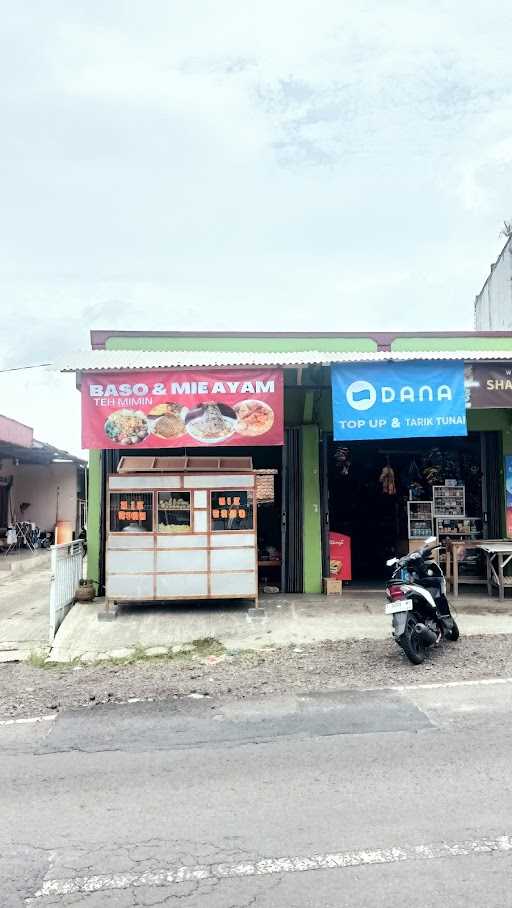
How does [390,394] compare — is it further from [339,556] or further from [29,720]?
[29,720]

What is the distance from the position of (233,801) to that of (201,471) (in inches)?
252

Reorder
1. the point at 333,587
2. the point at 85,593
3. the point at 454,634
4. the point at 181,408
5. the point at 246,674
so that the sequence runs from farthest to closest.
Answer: the point at 333,587 → the point at 85,593 → the point at 181,408 → the point at 454,634 → the point at 246,674

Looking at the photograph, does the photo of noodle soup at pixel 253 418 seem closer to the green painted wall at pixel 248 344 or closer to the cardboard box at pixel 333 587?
the green painted wall at pixel 248 344

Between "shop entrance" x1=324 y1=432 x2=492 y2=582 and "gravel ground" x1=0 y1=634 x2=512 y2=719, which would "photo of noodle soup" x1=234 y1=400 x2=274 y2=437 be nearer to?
"shop entrance" x1=324 y1=432 x2=492 y2=582

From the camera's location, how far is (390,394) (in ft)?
33.6

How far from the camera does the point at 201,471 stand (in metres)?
10.3

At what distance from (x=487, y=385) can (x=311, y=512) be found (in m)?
A: 3.57

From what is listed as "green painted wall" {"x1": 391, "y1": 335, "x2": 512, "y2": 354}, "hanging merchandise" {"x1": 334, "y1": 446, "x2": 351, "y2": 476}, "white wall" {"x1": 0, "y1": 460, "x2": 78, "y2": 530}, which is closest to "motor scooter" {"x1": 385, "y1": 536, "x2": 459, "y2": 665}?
"hanging merchandise" {"x1": 334, "y1": 446, "x2": 351, "y2": 476}

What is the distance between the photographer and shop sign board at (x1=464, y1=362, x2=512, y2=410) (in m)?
10.2

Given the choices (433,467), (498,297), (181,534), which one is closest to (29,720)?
(181,534)

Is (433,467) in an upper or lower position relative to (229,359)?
lower

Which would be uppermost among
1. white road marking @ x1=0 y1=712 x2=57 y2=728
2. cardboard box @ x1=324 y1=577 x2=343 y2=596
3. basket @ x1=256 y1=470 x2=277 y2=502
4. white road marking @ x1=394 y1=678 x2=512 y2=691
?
basket @ x1=256 y1=470 x2=277 y2=502

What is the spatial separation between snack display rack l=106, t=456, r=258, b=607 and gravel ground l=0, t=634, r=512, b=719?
1904 millimetres

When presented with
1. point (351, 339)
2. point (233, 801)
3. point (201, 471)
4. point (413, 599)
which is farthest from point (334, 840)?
point (351, 339)
